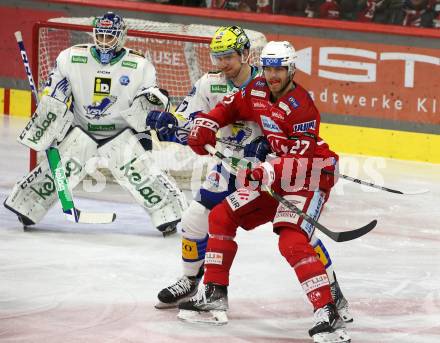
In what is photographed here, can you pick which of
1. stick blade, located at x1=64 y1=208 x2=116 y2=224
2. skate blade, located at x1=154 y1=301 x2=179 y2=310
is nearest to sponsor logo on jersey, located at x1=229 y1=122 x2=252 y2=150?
skate blade, located at x1=154 y1=301 x2=179 y2=310

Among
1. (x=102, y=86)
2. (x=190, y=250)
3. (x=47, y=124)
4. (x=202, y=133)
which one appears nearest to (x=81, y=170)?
(x=47, y=124)

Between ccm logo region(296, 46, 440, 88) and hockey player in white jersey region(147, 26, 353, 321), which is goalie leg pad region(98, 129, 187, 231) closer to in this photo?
hockey player in white jersey region(147, 26, 353, 321)

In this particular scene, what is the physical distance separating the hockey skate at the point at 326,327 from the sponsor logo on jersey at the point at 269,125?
28.3 inches

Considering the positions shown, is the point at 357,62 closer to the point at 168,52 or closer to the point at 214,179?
the point at 168,52

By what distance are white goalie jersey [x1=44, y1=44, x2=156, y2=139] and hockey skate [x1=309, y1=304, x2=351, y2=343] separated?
2.40 metres

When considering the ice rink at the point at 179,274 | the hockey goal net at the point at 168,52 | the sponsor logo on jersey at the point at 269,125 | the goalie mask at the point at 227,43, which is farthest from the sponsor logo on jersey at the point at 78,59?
the sponsor logo on jersey at the point at 269,125

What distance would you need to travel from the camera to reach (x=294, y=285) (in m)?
5.49

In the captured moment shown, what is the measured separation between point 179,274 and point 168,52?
3.25 metres

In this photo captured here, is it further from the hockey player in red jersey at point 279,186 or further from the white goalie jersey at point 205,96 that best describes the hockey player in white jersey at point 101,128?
the hockey player in red jersey at point 279,186

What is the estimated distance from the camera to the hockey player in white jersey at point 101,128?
21.2 feet

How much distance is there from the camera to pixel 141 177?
6539 mm

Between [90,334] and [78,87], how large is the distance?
2.27 m

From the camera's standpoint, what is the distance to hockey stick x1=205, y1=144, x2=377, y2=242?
177 inches

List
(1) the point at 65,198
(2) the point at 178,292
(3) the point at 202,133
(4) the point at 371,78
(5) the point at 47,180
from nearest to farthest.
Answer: (3) the point at 202,133
(2) the point at 178,292
(1) the point at 65,198
(5) the point at 47,180
(4) the point at 371,78
